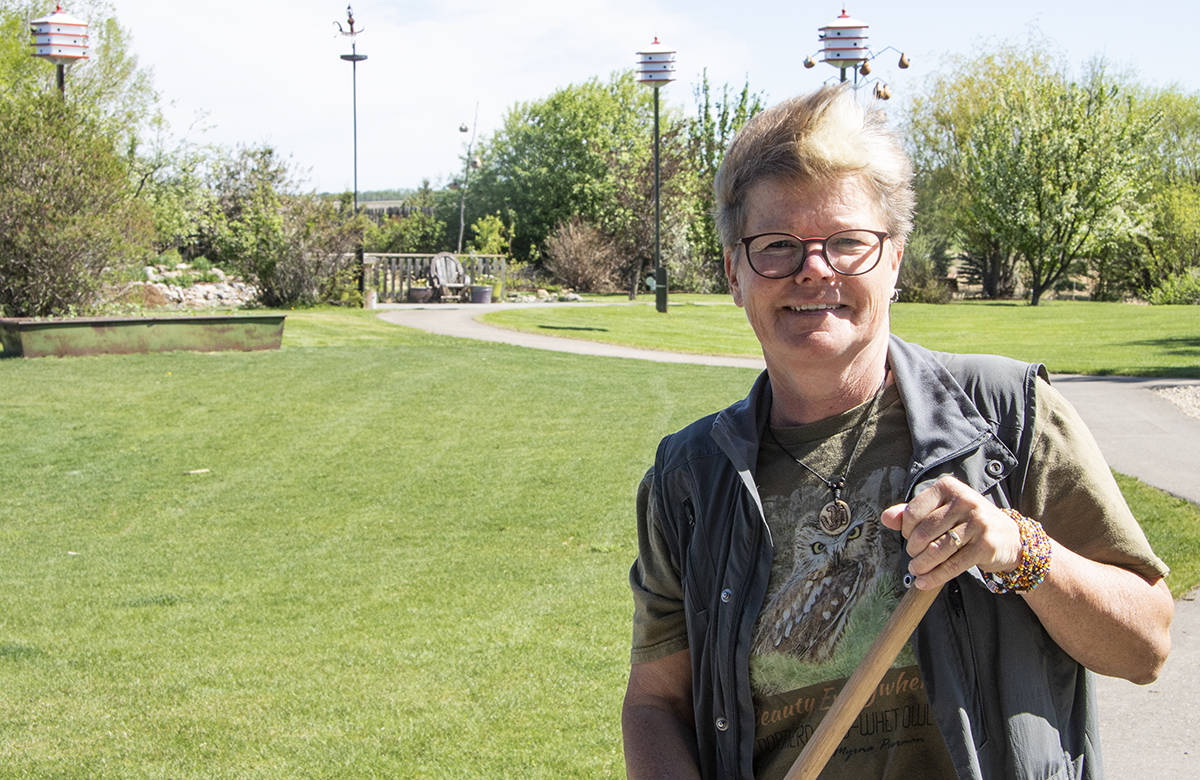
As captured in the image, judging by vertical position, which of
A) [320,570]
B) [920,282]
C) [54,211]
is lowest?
[320,570]

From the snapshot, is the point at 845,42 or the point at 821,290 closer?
the point at 821,290

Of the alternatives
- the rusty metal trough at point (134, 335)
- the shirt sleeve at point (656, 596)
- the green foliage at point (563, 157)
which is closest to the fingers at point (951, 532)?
the shirt sleeve at point (656, 596)

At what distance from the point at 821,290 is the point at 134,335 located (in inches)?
671

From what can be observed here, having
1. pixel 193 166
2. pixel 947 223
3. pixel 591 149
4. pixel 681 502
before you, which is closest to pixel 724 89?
pixel 591 149

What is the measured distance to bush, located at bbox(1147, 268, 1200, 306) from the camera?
123 ft

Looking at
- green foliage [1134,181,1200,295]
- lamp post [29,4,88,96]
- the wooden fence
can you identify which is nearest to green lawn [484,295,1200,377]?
the wooden fence

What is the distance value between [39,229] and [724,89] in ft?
113

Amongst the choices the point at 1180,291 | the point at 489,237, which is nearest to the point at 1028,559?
the point at 1180,291

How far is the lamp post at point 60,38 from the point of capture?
20.7 m

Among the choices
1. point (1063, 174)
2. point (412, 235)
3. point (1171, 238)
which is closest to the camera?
point (1063, 174)

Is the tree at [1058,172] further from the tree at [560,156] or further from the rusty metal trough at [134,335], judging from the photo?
the rusty metal trough at [134,335]

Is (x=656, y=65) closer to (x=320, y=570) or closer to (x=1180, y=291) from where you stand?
(x=320, y=570)

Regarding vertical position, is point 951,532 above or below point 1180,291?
below

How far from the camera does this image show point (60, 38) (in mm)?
20922
